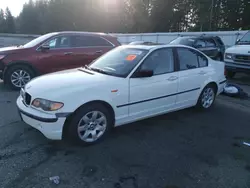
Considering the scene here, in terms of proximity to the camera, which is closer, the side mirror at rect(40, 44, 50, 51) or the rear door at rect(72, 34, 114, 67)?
the side mirror at rect(40, 44, 50, 51)

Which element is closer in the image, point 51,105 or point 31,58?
point 51,105

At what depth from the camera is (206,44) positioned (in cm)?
1112

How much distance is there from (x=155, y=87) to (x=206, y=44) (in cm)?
842

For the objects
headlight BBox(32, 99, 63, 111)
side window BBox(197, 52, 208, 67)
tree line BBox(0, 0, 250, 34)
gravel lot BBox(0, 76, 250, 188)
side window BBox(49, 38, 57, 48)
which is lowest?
gravel lot BBox(0, 76, 250, 188)

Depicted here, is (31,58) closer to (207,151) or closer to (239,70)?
(207,151)

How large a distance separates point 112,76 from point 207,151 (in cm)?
191

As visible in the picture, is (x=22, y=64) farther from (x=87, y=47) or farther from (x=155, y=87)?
(x=155, y=87)

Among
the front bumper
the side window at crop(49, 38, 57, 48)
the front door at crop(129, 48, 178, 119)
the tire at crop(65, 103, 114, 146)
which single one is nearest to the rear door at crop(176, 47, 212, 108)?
the front door at crop(129, 48, 178, 119)

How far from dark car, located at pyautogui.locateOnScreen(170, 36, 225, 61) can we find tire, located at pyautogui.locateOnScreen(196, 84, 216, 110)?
19.8 feet

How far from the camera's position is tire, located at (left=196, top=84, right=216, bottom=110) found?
4.95m

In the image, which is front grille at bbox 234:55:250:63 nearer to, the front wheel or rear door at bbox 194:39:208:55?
rear door at bbox 194:39:208:55

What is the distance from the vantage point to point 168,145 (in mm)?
3529

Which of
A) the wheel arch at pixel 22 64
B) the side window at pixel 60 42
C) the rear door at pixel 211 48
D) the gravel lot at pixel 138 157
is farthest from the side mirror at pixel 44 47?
the rear door at pixel 211 48

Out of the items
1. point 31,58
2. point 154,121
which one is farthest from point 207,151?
point 31,58
